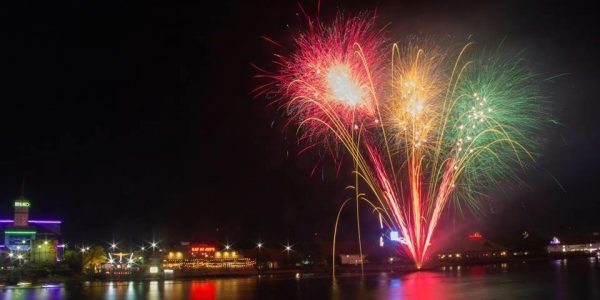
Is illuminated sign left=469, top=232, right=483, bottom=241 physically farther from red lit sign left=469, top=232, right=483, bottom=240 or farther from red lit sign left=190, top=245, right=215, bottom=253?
red lit sign left=190, top=245, right=215, bottom=253

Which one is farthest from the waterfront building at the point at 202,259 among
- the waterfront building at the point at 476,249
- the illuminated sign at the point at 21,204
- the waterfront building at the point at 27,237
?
the waterfront building at the point at 476,249

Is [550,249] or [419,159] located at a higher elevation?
[419,159]

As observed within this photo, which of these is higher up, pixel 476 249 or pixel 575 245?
pixel 476 249

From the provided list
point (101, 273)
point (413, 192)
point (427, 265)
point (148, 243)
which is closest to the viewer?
point (413, 192)

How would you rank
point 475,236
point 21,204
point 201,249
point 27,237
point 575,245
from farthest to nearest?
1. point 575,245
2. point 475,236
3. point 21,204
4. point 27,237
5. point 201,249

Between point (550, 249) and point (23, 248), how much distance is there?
3659 inches

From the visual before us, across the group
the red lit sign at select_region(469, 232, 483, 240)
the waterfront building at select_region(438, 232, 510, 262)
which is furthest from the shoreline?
Result: the red lit sign at select_region(469, 232, 483, 240)

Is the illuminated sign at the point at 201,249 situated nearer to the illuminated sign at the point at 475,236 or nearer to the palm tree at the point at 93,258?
the palm tree at the point at 93,258

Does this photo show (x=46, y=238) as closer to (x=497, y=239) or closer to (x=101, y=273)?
(x=101, y=273)

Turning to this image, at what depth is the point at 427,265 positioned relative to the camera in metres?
59.8

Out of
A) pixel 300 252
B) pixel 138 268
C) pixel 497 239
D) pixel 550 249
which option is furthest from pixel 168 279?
pixel 550 249

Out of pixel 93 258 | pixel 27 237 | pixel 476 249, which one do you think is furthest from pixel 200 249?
pixel 476 249

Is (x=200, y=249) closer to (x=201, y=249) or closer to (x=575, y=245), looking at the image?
(x=201, y=249)

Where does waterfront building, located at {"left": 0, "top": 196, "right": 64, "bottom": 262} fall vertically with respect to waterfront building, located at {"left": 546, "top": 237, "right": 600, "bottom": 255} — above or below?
above
